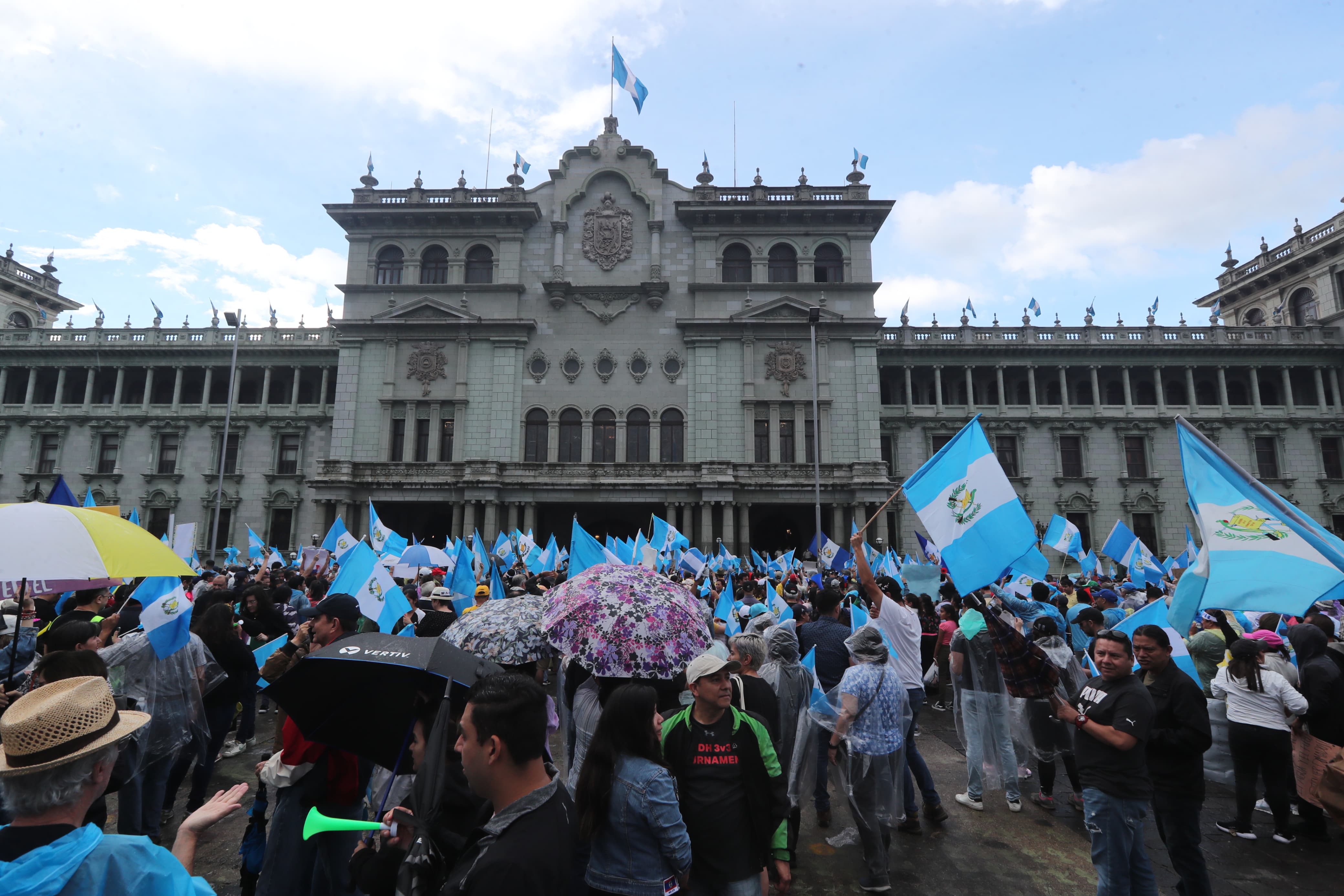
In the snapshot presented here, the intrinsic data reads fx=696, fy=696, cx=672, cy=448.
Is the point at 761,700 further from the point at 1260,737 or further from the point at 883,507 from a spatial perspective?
the point at 1260,737

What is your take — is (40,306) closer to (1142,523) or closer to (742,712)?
(742,712)

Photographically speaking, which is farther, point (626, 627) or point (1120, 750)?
point (1120, 750)

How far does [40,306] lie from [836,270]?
172 ft

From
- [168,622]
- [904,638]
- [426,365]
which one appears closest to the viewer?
[168,622]

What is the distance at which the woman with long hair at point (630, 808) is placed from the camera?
10.5 feet

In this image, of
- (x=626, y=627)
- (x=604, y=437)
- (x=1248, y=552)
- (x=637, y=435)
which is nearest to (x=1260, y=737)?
(x=1248, y=552)

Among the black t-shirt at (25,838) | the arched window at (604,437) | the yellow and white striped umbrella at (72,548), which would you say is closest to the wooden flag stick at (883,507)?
the black t-shirt at (25,838)

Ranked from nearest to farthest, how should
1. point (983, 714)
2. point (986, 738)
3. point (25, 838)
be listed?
point (25, 838)
point (983, 714)
point (986, 738)

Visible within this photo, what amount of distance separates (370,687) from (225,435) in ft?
112

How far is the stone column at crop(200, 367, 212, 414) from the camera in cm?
3900

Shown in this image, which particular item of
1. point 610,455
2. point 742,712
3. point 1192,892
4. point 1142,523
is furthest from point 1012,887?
point 1142,523

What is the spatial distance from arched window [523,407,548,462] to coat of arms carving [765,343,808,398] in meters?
11.5

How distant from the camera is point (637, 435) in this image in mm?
35031

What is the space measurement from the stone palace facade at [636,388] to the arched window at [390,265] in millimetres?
139
